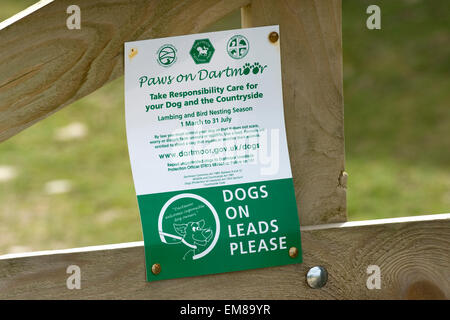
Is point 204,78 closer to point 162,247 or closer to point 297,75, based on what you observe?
point 297,75

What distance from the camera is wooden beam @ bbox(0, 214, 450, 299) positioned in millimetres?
1454

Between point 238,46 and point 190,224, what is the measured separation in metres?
0.32

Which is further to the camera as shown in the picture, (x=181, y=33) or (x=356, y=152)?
(x=356, y=152)

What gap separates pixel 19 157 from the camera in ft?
13.2

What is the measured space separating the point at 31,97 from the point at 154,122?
0.21m

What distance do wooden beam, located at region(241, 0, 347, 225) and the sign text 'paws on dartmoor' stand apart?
0.03 m

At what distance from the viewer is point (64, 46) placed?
4.50 feet

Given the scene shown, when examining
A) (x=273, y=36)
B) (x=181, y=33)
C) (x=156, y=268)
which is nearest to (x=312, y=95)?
(x=273, y=36)

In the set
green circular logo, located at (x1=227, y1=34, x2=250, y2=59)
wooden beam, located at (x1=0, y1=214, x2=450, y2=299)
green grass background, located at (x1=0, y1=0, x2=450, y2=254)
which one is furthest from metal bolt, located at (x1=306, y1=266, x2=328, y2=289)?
green grass background, located at (x1=0, y1=0, x2=450, y2=254)

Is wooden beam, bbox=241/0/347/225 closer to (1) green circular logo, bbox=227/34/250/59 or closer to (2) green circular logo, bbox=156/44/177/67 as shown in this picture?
(1) green circular logo, bbox=227/34/250/59

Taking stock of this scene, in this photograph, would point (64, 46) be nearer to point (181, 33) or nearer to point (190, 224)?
point (181, 33)

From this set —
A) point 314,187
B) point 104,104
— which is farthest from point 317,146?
point 104,104

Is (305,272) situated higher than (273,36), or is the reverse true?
(273,36)

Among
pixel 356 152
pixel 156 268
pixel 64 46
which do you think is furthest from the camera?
pixel 356 152
